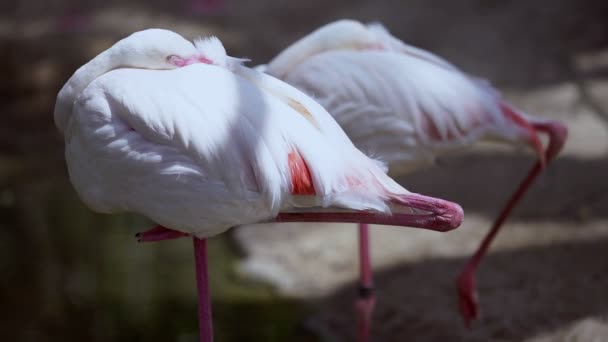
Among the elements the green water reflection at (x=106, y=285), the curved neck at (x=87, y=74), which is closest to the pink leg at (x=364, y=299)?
the green water reflection at (x=106, y=285)

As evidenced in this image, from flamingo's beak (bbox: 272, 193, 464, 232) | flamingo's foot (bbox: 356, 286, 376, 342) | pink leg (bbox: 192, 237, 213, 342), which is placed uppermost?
flamingo's beak (bbox: 272, 193, 464, 232)

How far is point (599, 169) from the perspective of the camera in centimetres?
415

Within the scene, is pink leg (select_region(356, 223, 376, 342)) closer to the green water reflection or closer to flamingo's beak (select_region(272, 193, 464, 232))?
the green water reflection

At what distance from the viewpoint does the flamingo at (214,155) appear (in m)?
2.08

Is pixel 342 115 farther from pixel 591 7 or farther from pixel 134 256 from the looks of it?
pixel 591 7

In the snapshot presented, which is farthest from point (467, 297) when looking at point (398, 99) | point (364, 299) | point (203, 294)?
point (203, 294)

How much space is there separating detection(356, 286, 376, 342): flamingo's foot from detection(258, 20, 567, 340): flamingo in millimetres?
343

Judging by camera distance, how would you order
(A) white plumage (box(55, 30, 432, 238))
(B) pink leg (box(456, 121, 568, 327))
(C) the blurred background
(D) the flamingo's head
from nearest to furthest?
(A) white plumage (box(55, 30, 432, 238)) → (D) the flamingo's head → (B) pink leg (box(456, 121, 568, 327)) → (C) the blurred background

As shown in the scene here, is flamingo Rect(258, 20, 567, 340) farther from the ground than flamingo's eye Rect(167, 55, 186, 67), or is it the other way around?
flamingo's eye Rect(167, 55, 186, 67)

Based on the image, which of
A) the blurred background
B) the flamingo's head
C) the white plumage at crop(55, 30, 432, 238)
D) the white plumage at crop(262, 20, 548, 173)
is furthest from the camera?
the blurred background

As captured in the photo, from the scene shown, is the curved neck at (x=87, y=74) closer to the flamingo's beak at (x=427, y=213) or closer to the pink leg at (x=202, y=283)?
the pink leg at (x=202, y=283)

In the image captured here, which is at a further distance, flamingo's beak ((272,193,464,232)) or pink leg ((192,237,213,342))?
pink leg ((192,237,213,342))

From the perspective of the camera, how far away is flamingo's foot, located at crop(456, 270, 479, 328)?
9.81 feet

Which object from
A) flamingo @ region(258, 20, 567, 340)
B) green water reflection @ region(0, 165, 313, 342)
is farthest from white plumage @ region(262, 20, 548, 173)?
green water reflection @ region(0, 165, 313, 342)
